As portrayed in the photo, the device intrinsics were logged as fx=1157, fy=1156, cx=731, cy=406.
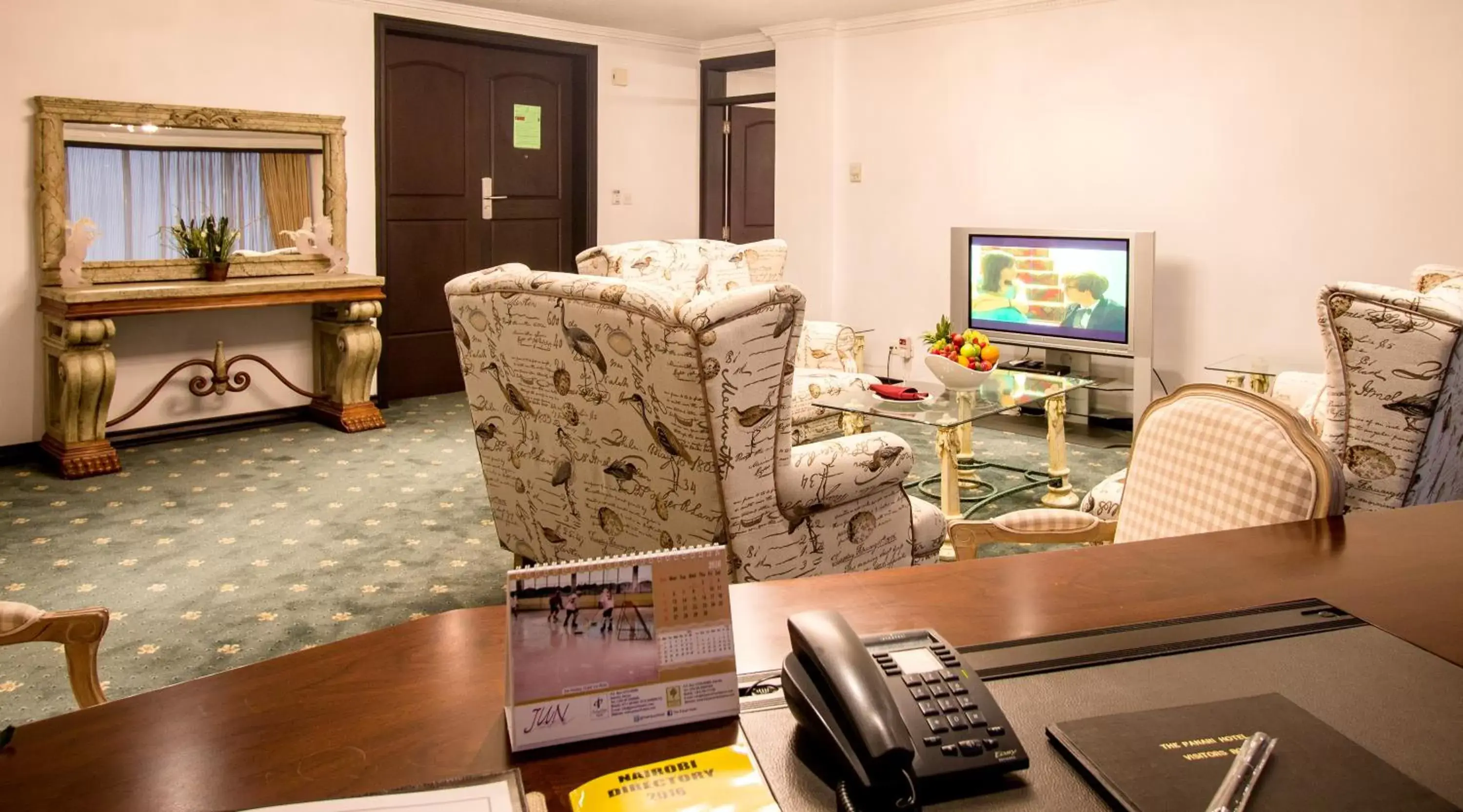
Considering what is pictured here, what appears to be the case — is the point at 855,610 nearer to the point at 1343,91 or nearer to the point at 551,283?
the point at 551,283

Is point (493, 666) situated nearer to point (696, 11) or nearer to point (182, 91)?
point (182, 91)

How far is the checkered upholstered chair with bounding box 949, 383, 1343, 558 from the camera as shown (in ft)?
5.60

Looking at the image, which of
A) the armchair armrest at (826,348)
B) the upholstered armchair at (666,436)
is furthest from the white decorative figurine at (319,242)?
the upholstered armchair at (666,436)

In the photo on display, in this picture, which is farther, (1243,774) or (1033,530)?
(1033,530)

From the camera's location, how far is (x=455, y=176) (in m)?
6.62

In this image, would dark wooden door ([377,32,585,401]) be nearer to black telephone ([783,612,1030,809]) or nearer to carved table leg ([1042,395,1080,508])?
carved table leg ([1042,395,1080,508])

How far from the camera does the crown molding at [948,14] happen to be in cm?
604

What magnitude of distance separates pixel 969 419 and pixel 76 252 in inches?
151

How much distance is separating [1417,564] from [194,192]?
5.40 meters

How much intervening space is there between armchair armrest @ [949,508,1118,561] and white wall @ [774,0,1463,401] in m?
3.51

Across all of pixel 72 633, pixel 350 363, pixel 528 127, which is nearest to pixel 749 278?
pixel 350 363

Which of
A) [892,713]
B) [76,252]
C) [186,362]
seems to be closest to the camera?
[892,713]

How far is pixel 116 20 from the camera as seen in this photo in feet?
17.0

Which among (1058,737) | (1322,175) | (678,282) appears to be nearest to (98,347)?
(678,282)
